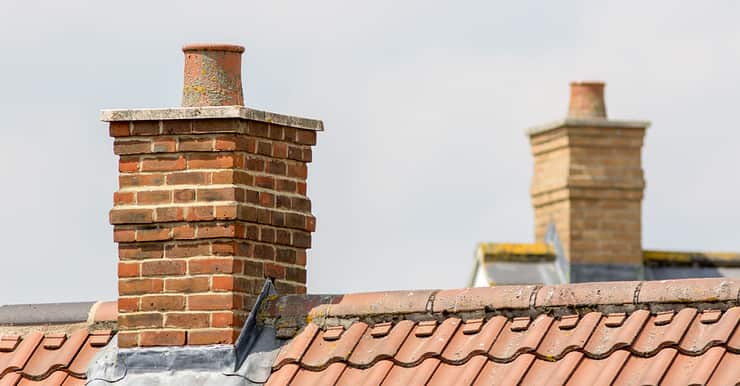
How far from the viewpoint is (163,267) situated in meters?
12.4

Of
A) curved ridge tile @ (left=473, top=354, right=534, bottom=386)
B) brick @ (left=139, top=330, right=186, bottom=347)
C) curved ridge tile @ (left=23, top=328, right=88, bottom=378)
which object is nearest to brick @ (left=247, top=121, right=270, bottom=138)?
brick @ (left=139, top=330, right=186, bottom=347)

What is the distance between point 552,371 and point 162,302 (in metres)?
2.46

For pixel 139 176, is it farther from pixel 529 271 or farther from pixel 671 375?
pixel 529 271

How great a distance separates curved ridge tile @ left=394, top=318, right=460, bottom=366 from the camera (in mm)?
11445

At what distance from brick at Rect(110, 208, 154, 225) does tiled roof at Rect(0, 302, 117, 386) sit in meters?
0.55

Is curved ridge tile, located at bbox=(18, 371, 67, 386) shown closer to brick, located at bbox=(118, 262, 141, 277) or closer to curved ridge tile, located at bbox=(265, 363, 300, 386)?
brick, located at bbox=(118, 262, 141, 277)

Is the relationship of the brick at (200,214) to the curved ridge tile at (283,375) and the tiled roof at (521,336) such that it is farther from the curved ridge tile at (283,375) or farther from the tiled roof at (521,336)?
the curved ridge tile at (283,375)

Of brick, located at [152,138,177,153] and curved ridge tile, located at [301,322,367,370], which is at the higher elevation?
brick, located at [152,138,177,153]


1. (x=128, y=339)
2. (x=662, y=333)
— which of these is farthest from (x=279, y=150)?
(x=662, y=333)

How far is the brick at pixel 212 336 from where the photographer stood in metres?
12.1

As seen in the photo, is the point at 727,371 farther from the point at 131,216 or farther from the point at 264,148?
the point at 131,216

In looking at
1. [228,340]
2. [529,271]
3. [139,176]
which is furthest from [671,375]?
[529,271]

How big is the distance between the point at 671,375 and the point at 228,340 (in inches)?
106

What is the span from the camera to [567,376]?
1074 centimetres
